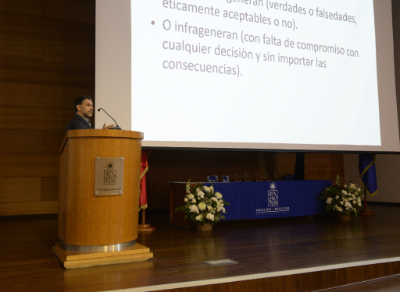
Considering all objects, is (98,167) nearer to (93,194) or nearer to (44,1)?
(93,194)

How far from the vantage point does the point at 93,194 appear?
7.86ft

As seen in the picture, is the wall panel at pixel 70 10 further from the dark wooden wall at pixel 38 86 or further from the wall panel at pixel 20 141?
the wall panel at pixel 20 141

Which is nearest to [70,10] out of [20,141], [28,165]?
[20,141]

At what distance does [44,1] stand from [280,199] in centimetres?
468

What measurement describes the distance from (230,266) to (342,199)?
9.56ft

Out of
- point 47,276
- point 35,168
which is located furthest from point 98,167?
point 35,168

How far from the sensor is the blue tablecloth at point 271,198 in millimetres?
4367

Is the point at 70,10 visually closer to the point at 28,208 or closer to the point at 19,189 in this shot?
the point at 19,189

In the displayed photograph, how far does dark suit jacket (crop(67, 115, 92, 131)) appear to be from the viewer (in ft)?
9.87

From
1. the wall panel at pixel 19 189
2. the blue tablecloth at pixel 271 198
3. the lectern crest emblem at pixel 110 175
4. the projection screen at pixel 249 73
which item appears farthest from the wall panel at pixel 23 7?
the lectern crest emblem at pixel 110 175

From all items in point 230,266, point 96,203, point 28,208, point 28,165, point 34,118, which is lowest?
point 230,266

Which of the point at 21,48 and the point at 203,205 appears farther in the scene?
the point at 21,48

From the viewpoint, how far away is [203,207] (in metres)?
3.84

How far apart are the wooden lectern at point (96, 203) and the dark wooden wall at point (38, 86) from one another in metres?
3.29
